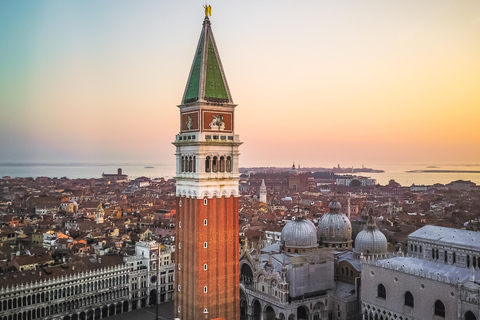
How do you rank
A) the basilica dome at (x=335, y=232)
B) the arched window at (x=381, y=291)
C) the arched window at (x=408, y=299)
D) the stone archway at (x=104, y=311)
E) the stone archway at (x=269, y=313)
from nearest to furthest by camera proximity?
1. the arched window at (x=408, y=299)
2. the arched window at (x=381, y=291)
3. the stone archway at (x=269, y=313)
4. the stone archway at (x=104, y=311)
5. the basilica dome at (x=335, y=232)

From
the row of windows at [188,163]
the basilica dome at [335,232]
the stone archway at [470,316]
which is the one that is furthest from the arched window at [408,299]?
the row of windows at [188,163]

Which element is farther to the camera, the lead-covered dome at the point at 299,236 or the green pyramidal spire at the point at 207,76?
the lead-covered dome at the point at 299,236

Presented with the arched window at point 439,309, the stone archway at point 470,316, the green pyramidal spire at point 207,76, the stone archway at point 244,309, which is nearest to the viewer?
the stone archway at point 470,316

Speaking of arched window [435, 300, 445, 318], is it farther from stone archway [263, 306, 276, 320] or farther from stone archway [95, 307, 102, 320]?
stone archway [95, 307, 102, 320]

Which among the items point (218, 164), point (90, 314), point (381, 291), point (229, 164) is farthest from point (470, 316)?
point (90, 314)

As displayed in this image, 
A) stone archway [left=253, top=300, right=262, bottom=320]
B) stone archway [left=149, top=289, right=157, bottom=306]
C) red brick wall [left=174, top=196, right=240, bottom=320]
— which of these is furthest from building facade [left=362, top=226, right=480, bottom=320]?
stone archway [left=149, top=289, right=157, bottom=306]

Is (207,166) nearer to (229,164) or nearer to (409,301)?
(229,164)

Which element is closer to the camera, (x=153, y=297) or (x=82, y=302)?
(x=82, y=302)

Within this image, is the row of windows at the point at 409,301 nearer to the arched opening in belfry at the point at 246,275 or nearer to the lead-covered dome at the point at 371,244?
the lead-covered dome at the point at 371,244
